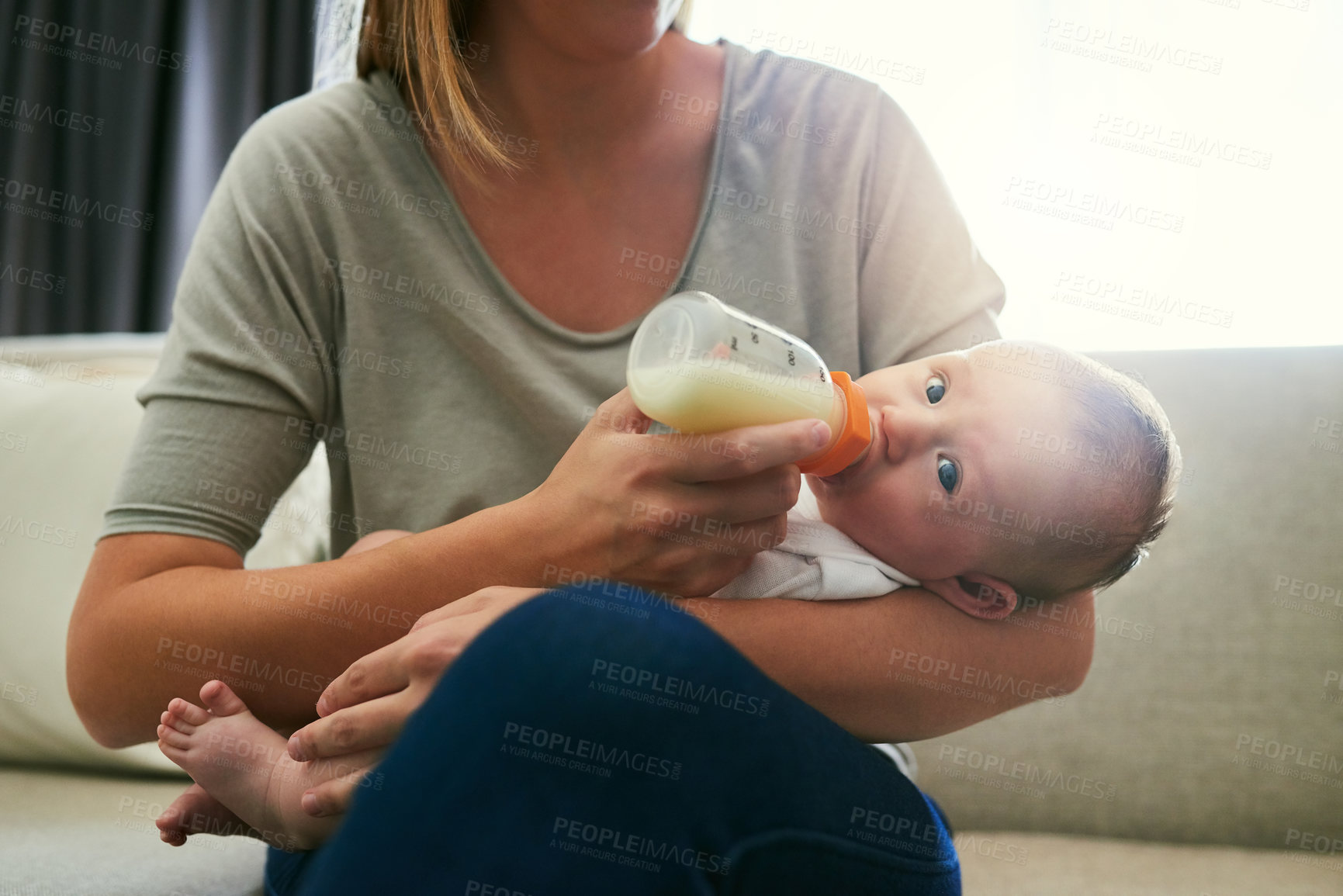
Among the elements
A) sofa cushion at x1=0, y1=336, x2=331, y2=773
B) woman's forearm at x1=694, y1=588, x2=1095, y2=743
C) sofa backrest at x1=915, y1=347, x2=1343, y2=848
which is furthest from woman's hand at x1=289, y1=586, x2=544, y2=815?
sofa backrest at x1=915, y1=347, x2=1343, y2=848

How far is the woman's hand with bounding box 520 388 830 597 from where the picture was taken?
0.69 metres

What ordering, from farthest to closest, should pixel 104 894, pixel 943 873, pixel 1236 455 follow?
pixel 1236 455 → pixel 104 894 → pixel 943 873

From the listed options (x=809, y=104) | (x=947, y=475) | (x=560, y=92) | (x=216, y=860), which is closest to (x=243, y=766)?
(x=216, y=860)

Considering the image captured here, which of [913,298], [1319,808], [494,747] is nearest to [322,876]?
[494,747]

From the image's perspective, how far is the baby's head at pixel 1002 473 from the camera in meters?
0.85

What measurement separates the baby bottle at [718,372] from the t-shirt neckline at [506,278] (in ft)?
0.93

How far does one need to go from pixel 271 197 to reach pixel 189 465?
302 millimetres

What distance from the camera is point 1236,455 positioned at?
140cm

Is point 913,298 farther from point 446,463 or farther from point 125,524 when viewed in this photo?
point 125,524

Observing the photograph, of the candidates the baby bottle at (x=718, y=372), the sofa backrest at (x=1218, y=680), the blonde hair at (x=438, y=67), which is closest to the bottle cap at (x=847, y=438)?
the baby bottle at (x=718, y=372)

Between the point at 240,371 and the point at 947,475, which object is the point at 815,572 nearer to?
the point at 947,475

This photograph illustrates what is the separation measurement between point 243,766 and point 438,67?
2.39 ft

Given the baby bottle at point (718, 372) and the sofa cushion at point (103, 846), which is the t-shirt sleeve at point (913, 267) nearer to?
the baby bottle at point (718, 372)

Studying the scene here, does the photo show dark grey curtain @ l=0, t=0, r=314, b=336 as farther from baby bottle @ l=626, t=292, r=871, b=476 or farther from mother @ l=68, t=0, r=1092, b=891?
baby bottle @ l=626, t=292, r=871, b=476
